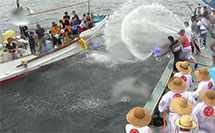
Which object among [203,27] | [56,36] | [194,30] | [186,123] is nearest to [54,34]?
[56,36]

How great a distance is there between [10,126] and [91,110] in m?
3.32

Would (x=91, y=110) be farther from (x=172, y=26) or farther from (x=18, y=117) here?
(x=172, y=26)

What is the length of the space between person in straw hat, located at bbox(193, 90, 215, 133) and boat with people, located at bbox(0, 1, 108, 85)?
9.14 metres

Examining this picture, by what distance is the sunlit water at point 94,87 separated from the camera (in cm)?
902

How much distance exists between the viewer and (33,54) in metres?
12.1

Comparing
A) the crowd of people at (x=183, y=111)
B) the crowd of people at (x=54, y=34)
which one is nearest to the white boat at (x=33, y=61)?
the crowd of people at (x=54, y=34)

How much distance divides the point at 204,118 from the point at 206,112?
15 cm

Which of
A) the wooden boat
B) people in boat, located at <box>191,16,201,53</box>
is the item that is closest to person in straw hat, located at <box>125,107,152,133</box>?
the wooden boat

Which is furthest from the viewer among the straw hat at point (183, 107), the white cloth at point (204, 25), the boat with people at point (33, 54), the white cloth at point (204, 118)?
the boat with people at point (33, 54)

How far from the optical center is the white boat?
439 inches

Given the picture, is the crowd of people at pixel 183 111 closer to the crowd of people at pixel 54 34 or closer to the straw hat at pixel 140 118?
the straw hat at pixel 140 118

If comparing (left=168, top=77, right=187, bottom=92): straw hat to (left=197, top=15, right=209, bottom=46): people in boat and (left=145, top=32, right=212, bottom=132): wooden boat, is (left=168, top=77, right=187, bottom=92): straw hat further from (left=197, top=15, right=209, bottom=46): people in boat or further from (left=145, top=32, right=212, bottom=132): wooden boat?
(left=197, top=15, right=209, bottom=46): people in boat

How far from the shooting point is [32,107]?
9.91 metres

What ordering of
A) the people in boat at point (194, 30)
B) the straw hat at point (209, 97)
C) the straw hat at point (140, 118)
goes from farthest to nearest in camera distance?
1. the people in boat at point (194, 30)
2. the straw hat at point (209, 97)
3. the straw hat at point (140, 118)
